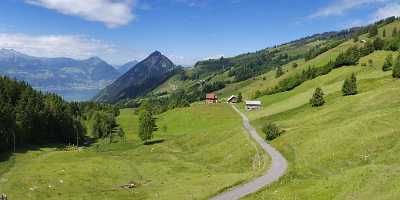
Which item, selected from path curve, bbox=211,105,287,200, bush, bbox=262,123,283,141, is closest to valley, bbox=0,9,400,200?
path curve, bbox=211,105,287,200

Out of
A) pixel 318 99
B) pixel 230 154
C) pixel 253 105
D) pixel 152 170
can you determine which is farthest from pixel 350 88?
pixel 152 170

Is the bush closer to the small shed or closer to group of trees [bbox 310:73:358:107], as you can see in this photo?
group of trees [bbox 310:73:358:107]

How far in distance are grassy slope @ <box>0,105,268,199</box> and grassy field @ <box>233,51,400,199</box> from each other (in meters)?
8.46

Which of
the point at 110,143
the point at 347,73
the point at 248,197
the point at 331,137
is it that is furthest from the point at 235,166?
the point at 347,73

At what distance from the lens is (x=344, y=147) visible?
77188mm

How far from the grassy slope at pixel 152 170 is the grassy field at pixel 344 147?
27.8ft

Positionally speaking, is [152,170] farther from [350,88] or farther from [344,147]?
[350,88]

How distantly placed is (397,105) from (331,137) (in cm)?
2510

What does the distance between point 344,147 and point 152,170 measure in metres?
39.6

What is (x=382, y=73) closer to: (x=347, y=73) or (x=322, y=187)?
(x=347, y=73)

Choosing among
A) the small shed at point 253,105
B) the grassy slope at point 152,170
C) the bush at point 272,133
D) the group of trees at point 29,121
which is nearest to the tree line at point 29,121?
the group of trees at point 29,121

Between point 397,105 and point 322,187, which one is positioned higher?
point 397,105

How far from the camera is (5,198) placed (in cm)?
6506

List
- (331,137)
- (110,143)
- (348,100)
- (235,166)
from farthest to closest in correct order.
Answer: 1. (110,143)
2. (348,100)
3. (235,166)
4. (331,137)
